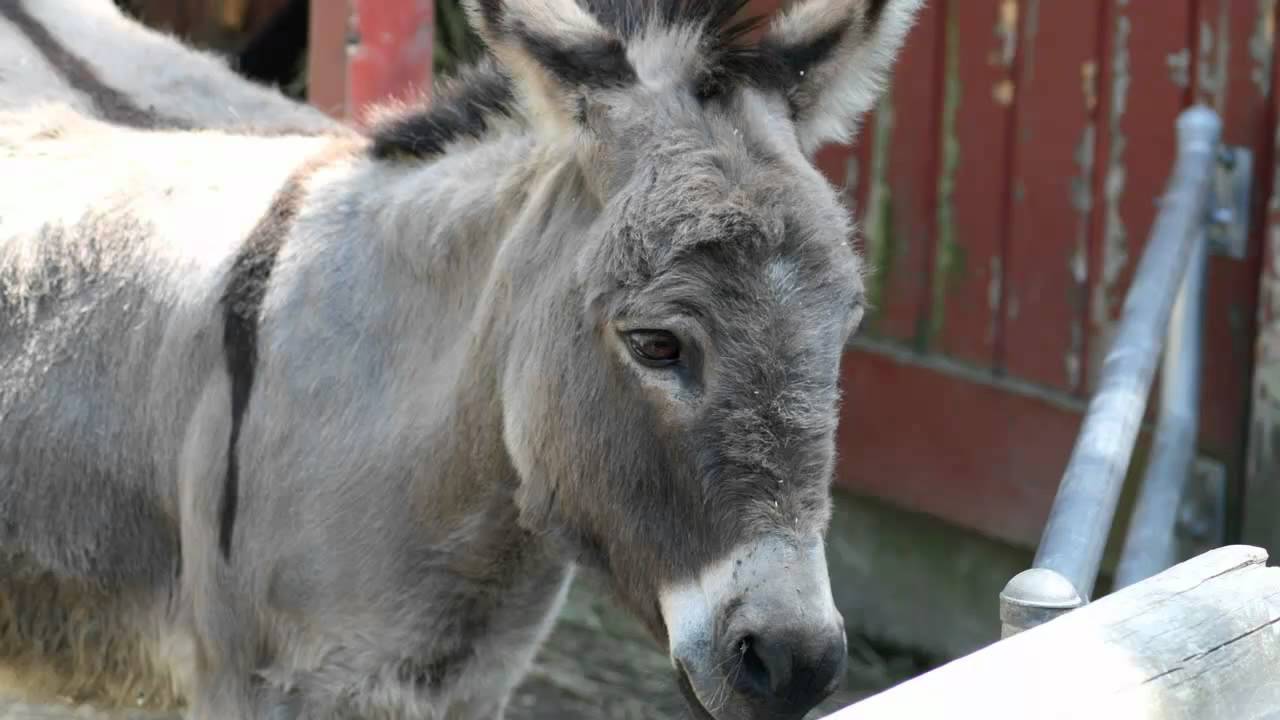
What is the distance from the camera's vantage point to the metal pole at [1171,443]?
10.6ft

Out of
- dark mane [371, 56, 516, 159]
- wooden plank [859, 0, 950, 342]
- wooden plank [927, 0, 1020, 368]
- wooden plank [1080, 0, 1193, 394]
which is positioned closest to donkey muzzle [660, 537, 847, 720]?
dark mane [371, 56, 516, 159]

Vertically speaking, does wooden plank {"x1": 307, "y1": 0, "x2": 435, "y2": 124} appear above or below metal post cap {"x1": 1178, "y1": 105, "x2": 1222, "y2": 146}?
below

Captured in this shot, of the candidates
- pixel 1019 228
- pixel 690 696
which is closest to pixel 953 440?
pixel 1019 228

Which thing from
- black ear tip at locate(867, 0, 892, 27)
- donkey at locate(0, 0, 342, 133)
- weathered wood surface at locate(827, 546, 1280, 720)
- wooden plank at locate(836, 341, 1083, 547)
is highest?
black ear tip at locate(867, 0, 892, 27)

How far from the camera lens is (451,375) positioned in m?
2.67

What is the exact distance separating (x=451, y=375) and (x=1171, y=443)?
1.66 metres

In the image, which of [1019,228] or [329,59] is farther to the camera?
[1019,228]

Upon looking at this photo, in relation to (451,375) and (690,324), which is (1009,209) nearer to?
(451,375)

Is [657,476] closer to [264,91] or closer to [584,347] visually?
[584,347]

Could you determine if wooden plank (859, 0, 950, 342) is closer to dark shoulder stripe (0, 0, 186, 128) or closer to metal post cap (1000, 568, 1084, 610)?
dark shoulder stripe (0, 0, 186, 128)

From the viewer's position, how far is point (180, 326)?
9.37ft

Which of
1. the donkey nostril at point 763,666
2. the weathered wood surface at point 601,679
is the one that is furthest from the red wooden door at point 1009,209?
the donkey nostril at point 763,666

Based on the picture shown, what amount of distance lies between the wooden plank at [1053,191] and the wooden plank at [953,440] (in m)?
0.12

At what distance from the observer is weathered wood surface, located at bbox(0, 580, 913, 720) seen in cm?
465
